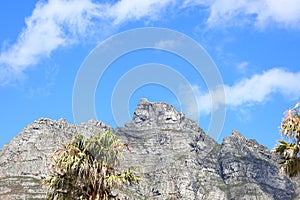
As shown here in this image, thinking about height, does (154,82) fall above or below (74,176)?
above

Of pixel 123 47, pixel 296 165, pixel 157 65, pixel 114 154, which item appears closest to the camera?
pixel 296 165

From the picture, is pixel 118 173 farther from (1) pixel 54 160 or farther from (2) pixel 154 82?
(2) pixel 154 82

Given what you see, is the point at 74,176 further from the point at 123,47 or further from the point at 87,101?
the point at 123,47

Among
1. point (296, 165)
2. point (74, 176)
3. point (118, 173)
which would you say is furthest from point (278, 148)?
point (74, 176)

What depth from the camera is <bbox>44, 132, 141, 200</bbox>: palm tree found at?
26172 millimetres

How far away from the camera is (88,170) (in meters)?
26.1

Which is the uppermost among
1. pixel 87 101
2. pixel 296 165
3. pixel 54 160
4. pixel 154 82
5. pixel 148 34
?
pixel 148 34

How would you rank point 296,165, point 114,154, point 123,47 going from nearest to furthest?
point 296,165 < point 114,154 < point 123,47

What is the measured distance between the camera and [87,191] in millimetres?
26203

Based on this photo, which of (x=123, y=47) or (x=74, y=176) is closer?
(x=74, y=176)

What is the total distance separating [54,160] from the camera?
27.1 meters

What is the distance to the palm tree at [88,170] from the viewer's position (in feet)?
85.9

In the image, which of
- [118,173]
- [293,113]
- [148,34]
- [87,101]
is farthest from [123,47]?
[293,113]

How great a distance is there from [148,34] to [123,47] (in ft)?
7.66
